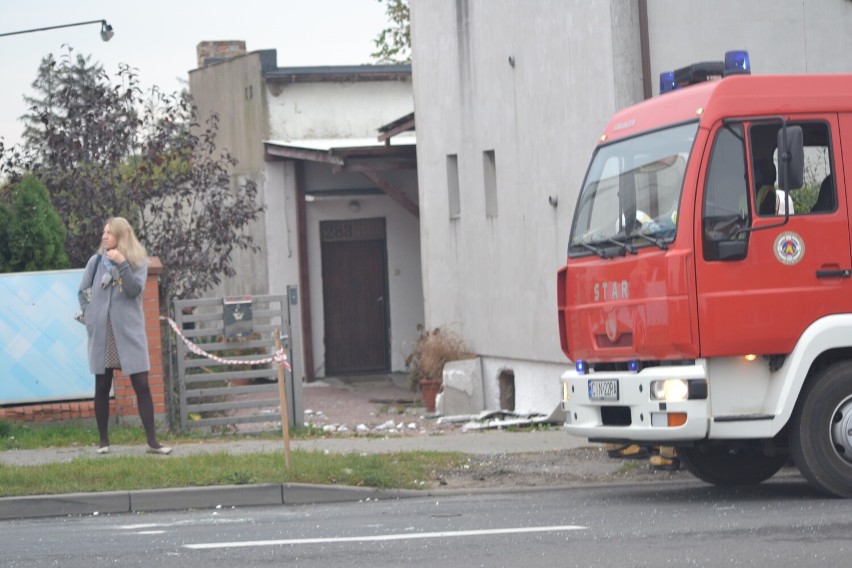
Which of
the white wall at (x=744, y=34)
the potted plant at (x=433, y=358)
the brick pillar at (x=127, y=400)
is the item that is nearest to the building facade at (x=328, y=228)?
the potted plant at (x=433, y=358)

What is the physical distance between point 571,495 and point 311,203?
1693cm

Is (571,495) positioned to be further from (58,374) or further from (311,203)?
(311,203)

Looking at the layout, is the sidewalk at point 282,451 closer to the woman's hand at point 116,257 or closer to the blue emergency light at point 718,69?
the woman's hand at point 116,257

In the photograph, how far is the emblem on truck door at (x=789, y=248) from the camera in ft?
30.9

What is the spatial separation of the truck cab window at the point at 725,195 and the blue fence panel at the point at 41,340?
7146mm

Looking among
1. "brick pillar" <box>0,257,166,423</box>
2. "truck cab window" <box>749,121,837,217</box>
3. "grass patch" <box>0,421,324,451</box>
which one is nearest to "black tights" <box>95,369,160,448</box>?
"grass patch" <box>0,421,324,451</box>

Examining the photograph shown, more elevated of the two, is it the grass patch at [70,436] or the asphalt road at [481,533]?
the grass patch at [70,436]

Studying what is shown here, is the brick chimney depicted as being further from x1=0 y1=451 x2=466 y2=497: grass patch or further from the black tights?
x1=0 y1=451 x2=466 y2=497: grass patch

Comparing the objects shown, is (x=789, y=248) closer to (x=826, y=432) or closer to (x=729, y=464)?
(x=826, y=432)

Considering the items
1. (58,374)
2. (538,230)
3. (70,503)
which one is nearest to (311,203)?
(538,230)

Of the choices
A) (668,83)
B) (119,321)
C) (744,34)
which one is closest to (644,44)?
(744,34)

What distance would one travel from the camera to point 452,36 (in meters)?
21.6

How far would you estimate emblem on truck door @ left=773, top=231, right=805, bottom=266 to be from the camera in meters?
9.43

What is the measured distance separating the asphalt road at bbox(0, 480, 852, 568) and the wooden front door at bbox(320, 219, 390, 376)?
16319 mm
